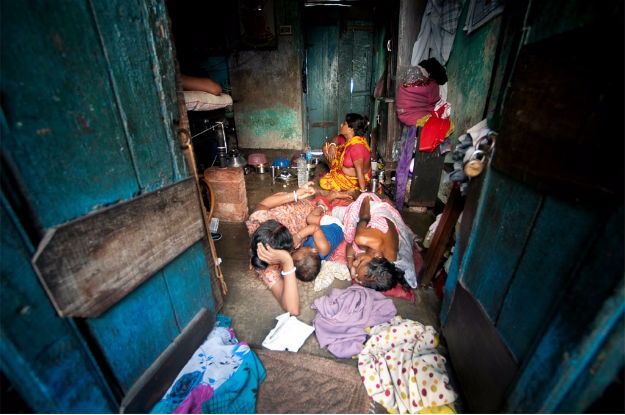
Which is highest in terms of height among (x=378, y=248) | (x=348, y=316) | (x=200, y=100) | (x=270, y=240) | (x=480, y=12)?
(x=480, y=12)

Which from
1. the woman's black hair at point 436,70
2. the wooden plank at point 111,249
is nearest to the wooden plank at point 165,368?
the wooden plank at point 111,249

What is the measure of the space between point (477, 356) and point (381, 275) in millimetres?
1159

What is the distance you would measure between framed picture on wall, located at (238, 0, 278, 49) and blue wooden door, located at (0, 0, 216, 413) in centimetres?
587

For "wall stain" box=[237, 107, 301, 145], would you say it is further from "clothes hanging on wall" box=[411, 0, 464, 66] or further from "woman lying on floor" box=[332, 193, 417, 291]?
"woman lying on floor" box=[332, 193, 417, 291]

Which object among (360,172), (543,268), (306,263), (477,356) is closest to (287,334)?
(306,263)

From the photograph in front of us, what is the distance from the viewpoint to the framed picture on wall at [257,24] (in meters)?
6.05

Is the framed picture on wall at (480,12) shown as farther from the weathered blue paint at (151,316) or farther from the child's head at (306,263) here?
the weathered blue paint at (151,316)

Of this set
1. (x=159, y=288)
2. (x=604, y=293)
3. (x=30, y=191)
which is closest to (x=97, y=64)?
(x=30, y=191)

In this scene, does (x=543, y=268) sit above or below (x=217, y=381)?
above

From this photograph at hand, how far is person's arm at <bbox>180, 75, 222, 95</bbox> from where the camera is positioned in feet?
11.3

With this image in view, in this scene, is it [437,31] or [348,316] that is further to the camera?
[437,31]

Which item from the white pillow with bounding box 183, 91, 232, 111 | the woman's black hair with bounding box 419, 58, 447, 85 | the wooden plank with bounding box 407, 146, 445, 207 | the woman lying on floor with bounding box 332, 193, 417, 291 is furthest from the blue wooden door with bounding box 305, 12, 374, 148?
the woman lying on floor with bounding box 332, 193, 417, 291

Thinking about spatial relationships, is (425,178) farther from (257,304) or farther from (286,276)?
(257,304)

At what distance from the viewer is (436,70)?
13.5 ft
